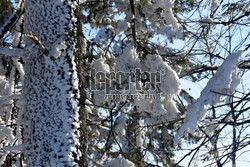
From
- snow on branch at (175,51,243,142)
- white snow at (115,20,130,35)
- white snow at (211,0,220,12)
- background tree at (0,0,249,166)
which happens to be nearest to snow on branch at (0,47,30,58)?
background tree at (0,0,249,166)

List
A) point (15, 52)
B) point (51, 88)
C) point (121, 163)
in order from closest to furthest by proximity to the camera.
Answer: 1. point (51, 88)
2. point (15, 52)
3. point (121, 163)

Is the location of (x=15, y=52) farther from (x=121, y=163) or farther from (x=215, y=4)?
(x=215, y=4)

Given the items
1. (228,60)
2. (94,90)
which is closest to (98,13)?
(94,90)

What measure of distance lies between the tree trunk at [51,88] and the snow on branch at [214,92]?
849 millimetres

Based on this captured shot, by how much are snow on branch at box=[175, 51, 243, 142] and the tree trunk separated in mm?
849

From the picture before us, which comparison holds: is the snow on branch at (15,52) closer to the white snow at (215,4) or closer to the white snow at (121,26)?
the white snow at (121,26)

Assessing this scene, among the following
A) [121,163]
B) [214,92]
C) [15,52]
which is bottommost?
[121,163]

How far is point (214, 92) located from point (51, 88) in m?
1.23

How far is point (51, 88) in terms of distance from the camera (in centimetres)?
308

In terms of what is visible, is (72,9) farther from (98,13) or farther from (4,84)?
(4,84)

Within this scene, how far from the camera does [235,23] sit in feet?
13.4

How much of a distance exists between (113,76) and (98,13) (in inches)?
39.9

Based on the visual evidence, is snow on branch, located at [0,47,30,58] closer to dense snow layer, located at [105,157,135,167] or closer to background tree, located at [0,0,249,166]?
background tree, located at [0,0,249,166]

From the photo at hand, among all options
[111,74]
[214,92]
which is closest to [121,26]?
[111,74]
